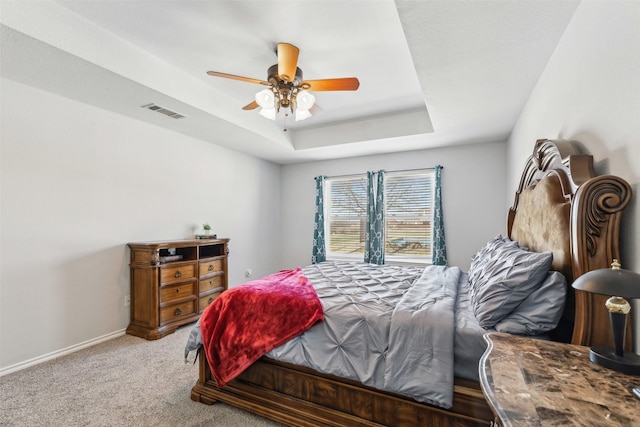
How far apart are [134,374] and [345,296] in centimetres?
187

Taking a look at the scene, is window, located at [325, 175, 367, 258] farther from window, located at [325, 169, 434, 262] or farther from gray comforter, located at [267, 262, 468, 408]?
gray comforter, located at [267, 262, 468, 408]

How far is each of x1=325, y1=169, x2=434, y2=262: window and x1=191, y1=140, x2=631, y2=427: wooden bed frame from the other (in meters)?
2.40

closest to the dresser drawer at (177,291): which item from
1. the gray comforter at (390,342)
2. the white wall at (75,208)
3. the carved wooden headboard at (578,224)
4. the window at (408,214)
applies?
the white wall at (75,208)

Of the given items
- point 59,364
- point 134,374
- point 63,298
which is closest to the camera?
point 134,374

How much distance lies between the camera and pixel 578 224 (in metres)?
1.19

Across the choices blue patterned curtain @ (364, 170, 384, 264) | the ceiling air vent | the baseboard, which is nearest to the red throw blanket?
the baseboard


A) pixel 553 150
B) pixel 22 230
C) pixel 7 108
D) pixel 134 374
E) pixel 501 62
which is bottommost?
pixel 134 374

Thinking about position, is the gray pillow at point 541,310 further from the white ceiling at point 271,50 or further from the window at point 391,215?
the window at point 391,215

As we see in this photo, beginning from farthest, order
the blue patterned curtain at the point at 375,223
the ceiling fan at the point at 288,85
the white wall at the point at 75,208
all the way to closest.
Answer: the blue patterned curtain at the point at 375,223, the white wall at the point at 75,208, the ceiling fan at the point at 288,85

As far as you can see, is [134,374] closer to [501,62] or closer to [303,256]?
[303,256]

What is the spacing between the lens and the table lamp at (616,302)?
0.84 metres

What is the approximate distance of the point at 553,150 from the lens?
1.68 m

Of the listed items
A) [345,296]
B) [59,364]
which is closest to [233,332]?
[345,296]

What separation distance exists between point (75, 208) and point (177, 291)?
131cm
